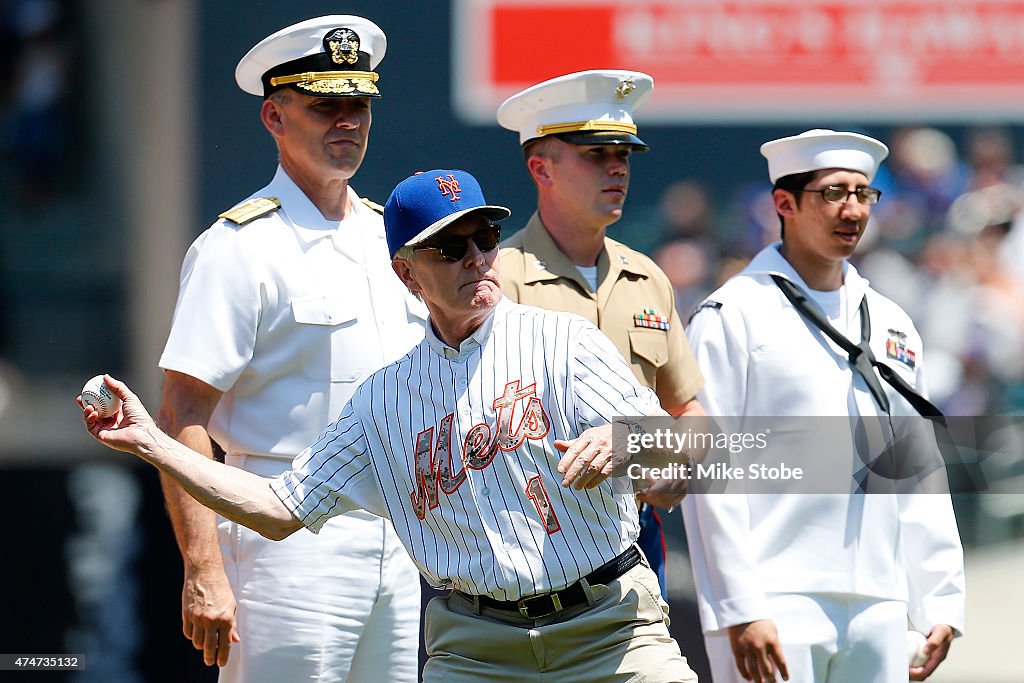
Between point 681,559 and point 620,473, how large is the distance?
304cm

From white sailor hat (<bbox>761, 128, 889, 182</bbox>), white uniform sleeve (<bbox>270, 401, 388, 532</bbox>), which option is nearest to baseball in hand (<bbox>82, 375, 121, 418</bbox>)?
white uniform sleeve (<bbox>270, 401, 388, 532</bbox>)

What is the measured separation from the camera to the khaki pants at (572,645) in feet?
9.00

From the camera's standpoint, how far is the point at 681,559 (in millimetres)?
5625

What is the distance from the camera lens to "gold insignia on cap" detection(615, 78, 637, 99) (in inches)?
154

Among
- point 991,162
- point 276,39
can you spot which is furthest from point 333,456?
point 991,162

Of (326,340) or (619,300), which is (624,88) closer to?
(619,300)

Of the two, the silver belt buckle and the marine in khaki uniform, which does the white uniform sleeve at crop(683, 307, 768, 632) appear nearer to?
the marine in khaki uniform

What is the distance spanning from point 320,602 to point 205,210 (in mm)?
3449

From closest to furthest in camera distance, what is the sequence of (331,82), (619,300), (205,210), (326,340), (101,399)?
(101,399) → (326,340) → (331,82) → (619,300) → (205,210)

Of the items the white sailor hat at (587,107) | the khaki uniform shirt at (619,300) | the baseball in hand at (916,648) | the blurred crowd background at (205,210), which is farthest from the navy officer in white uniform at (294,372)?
the blurred crowd background at (205,210)

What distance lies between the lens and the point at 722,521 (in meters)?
3.71

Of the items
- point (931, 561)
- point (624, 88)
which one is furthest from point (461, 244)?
point (931, 561)

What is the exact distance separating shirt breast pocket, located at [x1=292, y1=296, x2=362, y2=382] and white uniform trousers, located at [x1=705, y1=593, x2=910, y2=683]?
1.21 m

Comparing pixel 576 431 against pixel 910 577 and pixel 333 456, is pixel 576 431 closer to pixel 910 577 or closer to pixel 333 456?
pixel 333 456
